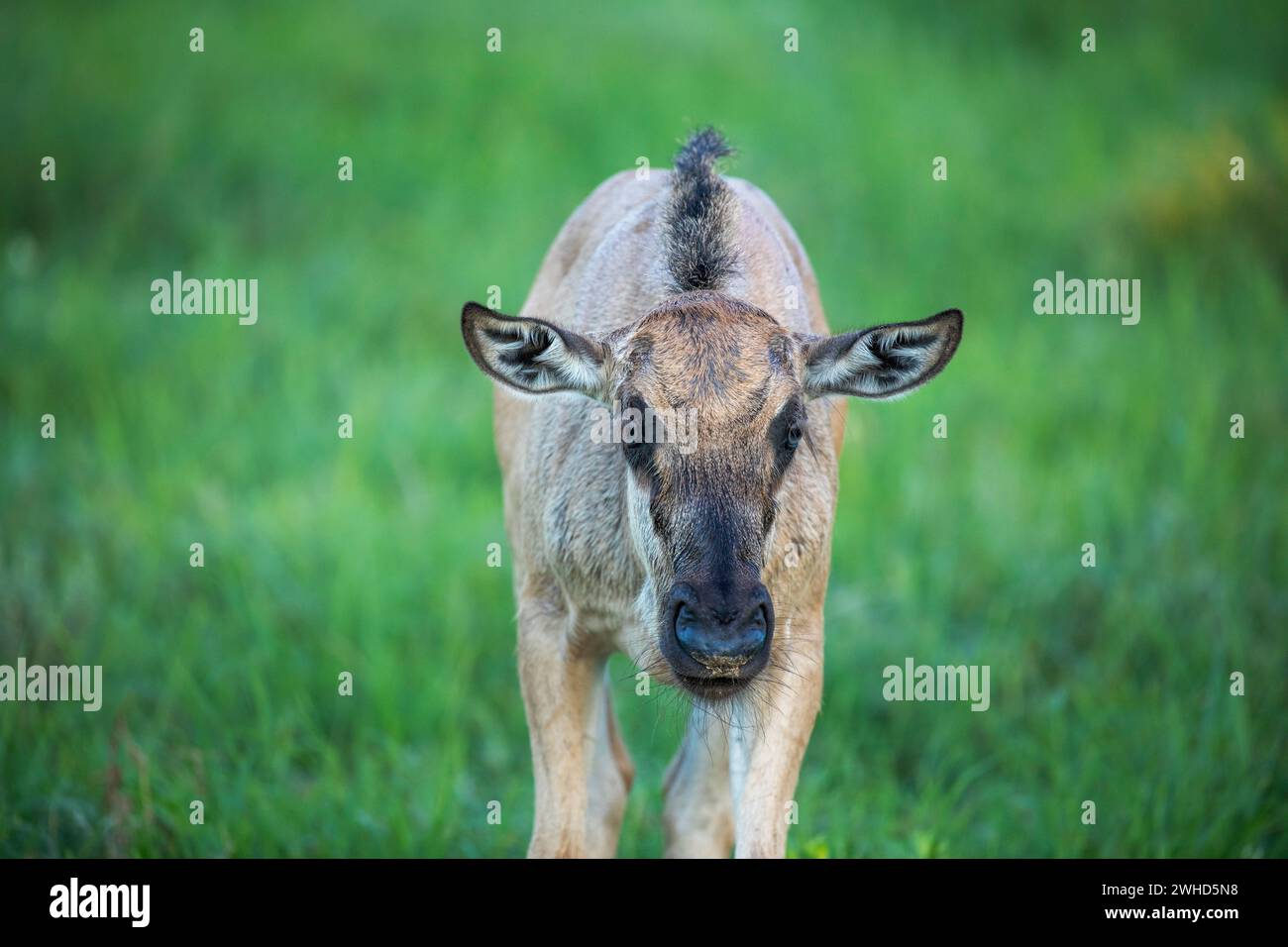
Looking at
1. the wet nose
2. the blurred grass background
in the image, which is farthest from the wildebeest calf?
the blurred grass background

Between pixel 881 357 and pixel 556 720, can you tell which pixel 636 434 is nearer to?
pixel 881 357

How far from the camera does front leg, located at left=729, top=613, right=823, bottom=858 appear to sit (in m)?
6.34

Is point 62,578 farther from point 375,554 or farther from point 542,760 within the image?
point 542,760

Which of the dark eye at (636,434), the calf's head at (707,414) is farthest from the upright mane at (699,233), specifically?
the dark eye at (636,434)

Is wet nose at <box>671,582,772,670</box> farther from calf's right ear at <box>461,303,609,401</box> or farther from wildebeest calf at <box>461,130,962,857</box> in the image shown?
calf's right ear at <box>461,303,609,401</box>

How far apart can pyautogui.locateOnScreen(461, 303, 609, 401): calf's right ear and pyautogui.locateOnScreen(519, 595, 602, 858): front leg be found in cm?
110

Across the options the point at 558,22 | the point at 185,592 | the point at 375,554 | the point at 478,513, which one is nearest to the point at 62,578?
the point at 185,592

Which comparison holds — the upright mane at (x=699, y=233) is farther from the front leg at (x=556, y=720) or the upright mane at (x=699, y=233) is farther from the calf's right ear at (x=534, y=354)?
the front leg at (x=556, y=720)

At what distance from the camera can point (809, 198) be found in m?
15.7

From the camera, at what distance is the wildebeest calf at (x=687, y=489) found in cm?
572

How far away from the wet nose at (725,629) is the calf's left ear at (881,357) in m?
1.15

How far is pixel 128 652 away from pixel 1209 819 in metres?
6.41

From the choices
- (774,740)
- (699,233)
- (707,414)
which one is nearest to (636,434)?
(707,414)

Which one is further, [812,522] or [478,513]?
[478,513]
